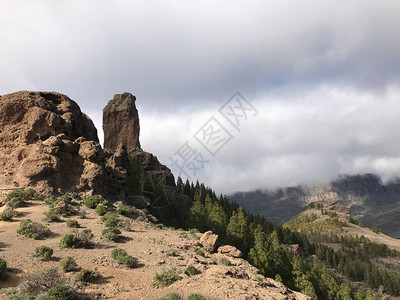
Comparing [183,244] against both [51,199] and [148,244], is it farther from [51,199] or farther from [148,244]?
[51,199]

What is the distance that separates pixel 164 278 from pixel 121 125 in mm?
92483

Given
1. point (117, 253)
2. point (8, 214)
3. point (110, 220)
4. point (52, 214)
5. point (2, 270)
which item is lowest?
point (2, 270)

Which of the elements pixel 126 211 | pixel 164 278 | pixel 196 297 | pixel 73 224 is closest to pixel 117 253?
pixel 164 278

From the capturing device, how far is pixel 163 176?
299 feet

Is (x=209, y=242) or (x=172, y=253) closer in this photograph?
(x=172, y=253)

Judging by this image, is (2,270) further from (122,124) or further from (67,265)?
(122,124)

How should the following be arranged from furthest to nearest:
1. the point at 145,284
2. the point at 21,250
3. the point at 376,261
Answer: the point at 376,261 → the point at 21,250 → the point at 145,284

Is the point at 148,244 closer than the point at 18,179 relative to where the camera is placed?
Yes

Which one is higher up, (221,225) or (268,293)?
(221,225)

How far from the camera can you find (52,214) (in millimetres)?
28906

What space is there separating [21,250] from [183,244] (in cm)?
1583

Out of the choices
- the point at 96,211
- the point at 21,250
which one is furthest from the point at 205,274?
the point at 96,211

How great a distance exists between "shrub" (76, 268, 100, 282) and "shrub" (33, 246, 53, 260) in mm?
4418

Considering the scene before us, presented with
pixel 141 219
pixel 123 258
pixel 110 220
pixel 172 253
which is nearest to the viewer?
pixel 123 258
